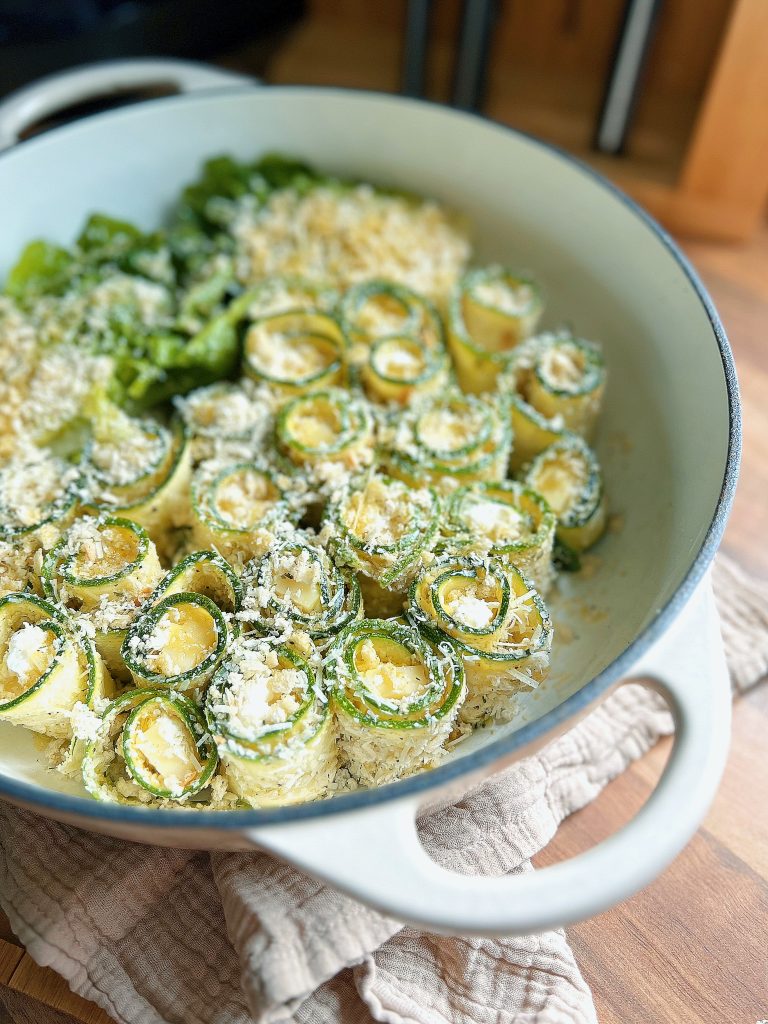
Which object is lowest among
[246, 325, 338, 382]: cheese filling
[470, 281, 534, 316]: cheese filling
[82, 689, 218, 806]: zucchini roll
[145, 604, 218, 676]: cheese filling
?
[82, 689, 218, 806]: zucchini roll

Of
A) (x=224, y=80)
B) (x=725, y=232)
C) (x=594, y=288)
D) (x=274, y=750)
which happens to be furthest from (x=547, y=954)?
(x=224, y=80)

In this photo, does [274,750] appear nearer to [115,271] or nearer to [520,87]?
[115,271]

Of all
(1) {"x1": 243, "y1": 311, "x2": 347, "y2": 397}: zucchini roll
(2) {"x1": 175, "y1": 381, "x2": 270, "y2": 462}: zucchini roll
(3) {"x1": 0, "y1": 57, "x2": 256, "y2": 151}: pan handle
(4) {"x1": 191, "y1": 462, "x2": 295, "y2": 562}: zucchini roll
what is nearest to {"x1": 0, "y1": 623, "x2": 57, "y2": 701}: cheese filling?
(4) {"x1": 191, "y1": 462, "x2": 295, "y2": 562}: zucchini roll

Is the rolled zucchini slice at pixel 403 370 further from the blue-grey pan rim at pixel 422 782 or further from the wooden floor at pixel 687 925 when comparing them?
the wooden floor at pixel 687 925

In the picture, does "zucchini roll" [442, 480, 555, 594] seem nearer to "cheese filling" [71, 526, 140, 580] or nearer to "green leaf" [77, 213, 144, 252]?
"cheese filling" [71, 526, 140, 580]

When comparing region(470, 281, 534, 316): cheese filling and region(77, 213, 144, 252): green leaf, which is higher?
region(470, 281, 534, 316): cheese filling

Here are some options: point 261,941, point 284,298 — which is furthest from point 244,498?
point 261,941

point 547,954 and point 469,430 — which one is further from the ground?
point 469,430

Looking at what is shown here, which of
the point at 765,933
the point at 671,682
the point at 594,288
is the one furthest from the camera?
the point at 594,288
